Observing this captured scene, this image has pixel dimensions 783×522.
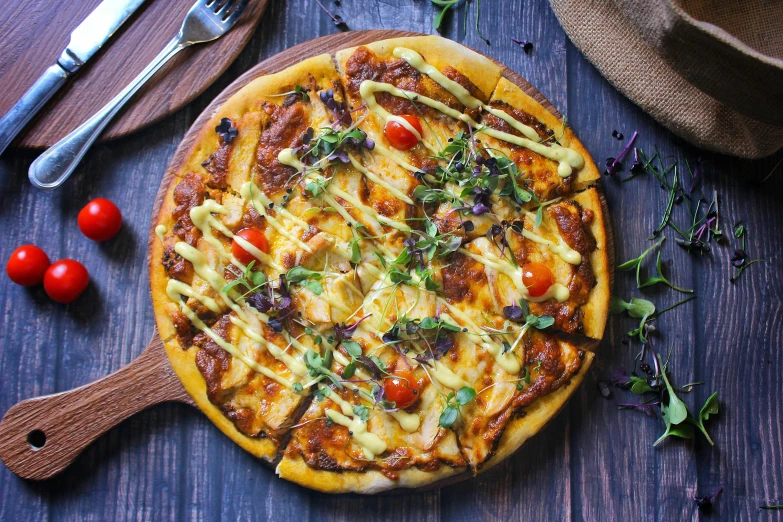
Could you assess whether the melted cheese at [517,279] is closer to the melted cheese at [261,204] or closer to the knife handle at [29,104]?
the melted cheese at [261,204]

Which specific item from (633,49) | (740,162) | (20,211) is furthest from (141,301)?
(740,162)

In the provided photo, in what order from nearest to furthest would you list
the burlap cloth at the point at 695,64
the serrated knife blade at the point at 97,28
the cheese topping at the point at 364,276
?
the burlap cloth at the point at 695,64, the cheese topping at the point at 364,276, the serrated knife blade at the point at 97,28

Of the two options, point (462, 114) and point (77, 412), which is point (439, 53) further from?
point (77, 412)

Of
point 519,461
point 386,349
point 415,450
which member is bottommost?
point 519,461

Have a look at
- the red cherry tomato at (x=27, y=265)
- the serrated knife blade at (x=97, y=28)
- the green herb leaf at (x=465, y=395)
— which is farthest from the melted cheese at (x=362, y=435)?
the serrated knife blade at (x=97, y=28)

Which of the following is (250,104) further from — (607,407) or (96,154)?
(607,407)
